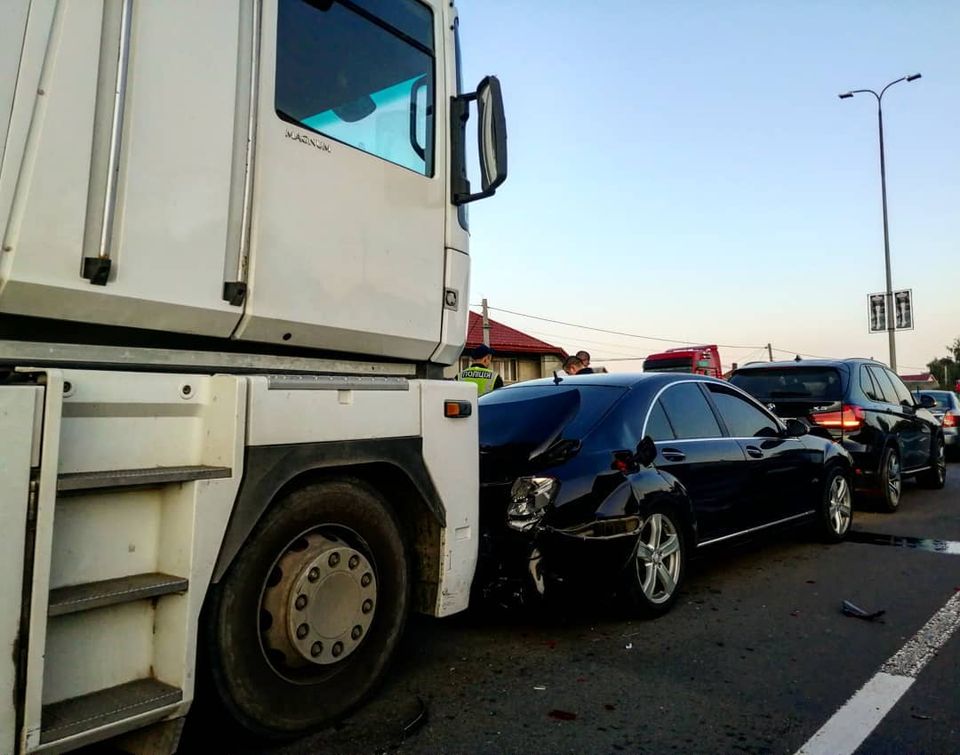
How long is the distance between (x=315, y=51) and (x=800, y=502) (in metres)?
5.10

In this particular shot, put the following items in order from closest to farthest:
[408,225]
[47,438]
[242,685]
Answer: [47,438] → [242,685] → [408,225]

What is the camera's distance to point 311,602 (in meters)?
2.71

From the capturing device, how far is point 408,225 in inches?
125

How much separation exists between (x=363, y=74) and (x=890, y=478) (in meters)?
7.59

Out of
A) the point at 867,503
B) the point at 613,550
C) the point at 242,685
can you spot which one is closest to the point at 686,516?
the point at 613,550

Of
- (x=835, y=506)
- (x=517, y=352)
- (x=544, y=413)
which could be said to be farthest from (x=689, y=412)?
(x=517, y=352)

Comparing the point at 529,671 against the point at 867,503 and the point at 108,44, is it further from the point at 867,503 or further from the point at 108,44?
the point at 867,503

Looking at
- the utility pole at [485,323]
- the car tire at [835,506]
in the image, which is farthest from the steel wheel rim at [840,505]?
the utility pole at [485,323]

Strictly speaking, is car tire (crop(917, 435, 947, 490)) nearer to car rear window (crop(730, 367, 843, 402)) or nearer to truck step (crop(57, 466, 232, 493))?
car rear window (crop(730, 367, 843, 402))

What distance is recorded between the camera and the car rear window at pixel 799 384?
806cm

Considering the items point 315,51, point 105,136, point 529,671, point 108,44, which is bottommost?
point 529,671

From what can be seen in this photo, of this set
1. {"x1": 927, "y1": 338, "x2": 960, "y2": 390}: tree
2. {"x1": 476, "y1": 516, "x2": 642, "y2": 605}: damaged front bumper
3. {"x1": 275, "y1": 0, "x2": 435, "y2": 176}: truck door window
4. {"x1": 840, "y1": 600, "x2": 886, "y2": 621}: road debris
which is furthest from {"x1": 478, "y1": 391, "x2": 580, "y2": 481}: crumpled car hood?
{"x1": 927, "y1": 338, "x2": 960, "y2": 390}: tree

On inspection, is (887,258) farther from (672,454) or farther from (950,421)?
(672,454)

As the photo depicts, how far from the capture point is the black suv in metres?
7.96
